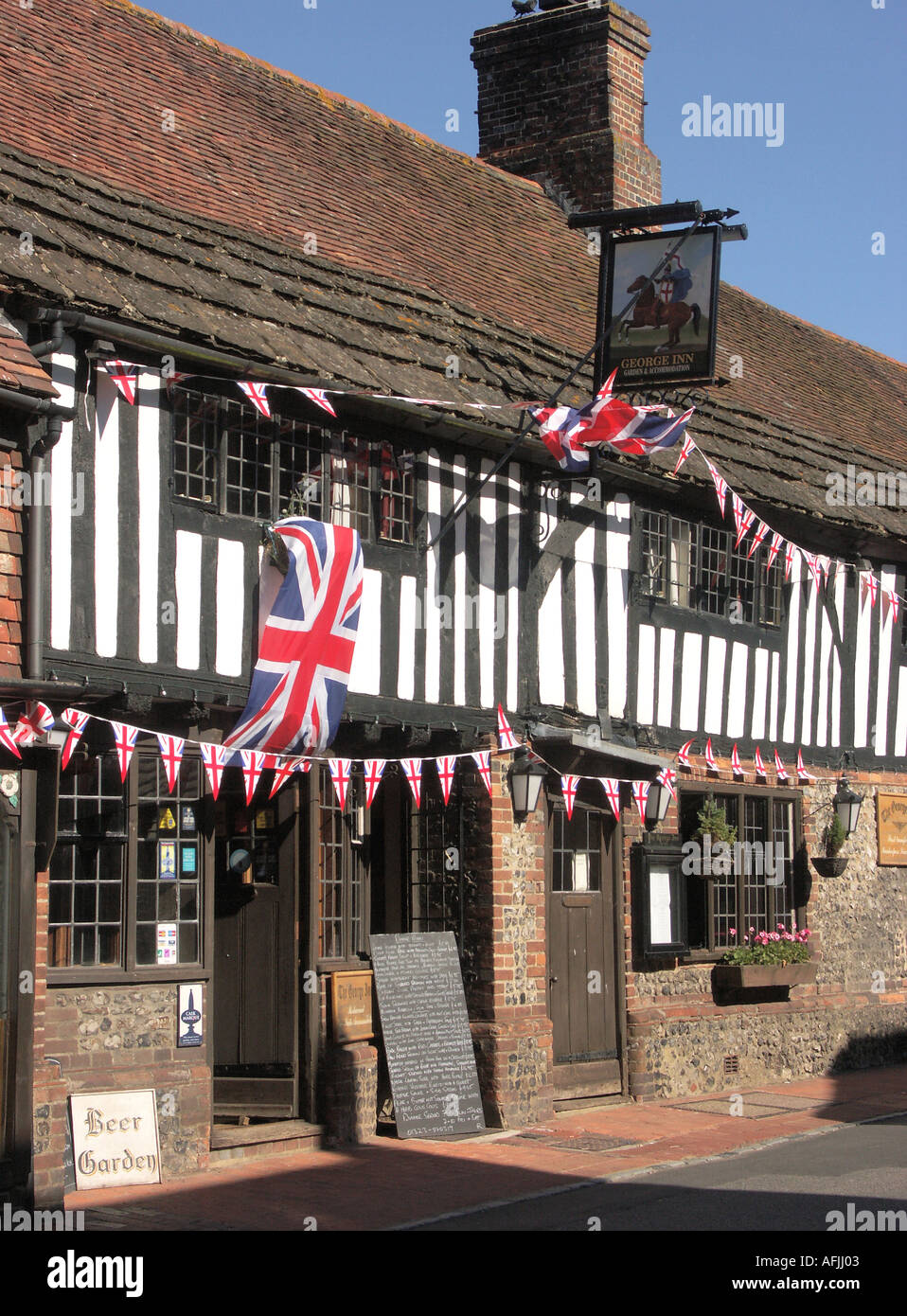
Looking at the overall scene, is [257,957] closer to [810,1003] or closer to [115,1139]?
[115,1139]

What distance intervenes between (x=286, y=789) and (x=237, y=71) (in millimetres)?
8738

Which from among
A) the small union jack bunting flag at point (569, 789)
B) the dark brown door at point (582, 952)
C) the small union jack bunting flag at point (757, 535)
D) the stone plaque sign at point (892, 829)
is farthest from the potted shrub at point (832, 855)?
the small union jack bunting flag at point (569, 789)

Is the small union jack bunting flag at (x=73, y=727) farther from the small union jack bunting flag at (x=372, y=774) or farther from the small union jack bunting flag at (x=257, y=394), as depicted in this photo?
the small union jack bunting flag at (x=372, y=774)

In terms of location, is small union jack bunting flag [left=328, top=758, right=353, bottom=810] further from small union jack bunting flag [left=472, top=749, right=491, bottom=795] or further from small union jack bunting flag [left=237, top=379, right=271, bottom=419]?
small union jack bunting flag [left=237, top=379, right=271, bottom=419]

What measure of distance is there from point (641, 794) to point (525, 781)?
1.70 m

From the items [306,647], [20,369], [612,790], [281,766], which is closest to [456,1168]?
[281,766]

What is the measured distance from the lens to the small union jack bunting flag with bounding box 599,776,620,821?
13.4 metres

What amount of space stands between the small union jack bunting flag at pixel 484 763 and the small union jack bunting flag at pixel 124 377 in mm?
3823

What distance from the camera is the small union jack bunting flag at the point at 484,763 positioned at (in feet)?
39.8

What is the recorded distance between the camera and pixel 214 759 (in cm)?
997

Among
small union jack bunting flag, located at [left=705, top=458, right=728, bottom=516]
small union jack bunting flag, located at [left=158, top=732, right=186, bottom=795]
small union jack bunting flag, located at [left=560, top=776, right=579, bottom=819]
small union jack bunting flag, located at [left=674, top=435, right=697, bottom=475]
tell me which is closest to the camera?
small union jack bunting flag, located at [left=158, top=732, right=186, bottom=795]

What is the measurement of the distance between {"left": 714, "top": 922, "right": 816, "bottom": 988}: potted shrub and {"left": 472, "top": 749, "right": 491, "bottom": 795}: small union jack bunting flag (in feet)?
12.5

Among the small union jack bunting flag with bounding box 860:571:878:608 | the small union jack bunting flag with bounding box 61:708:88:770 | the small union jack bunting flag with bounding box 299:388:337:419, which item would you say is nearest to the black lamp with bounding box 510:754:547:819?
the small union jack bunting flag with bounding box 299:388:337:419

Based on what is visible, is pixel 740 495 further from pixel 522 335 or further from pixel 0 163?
pixel 0 163
